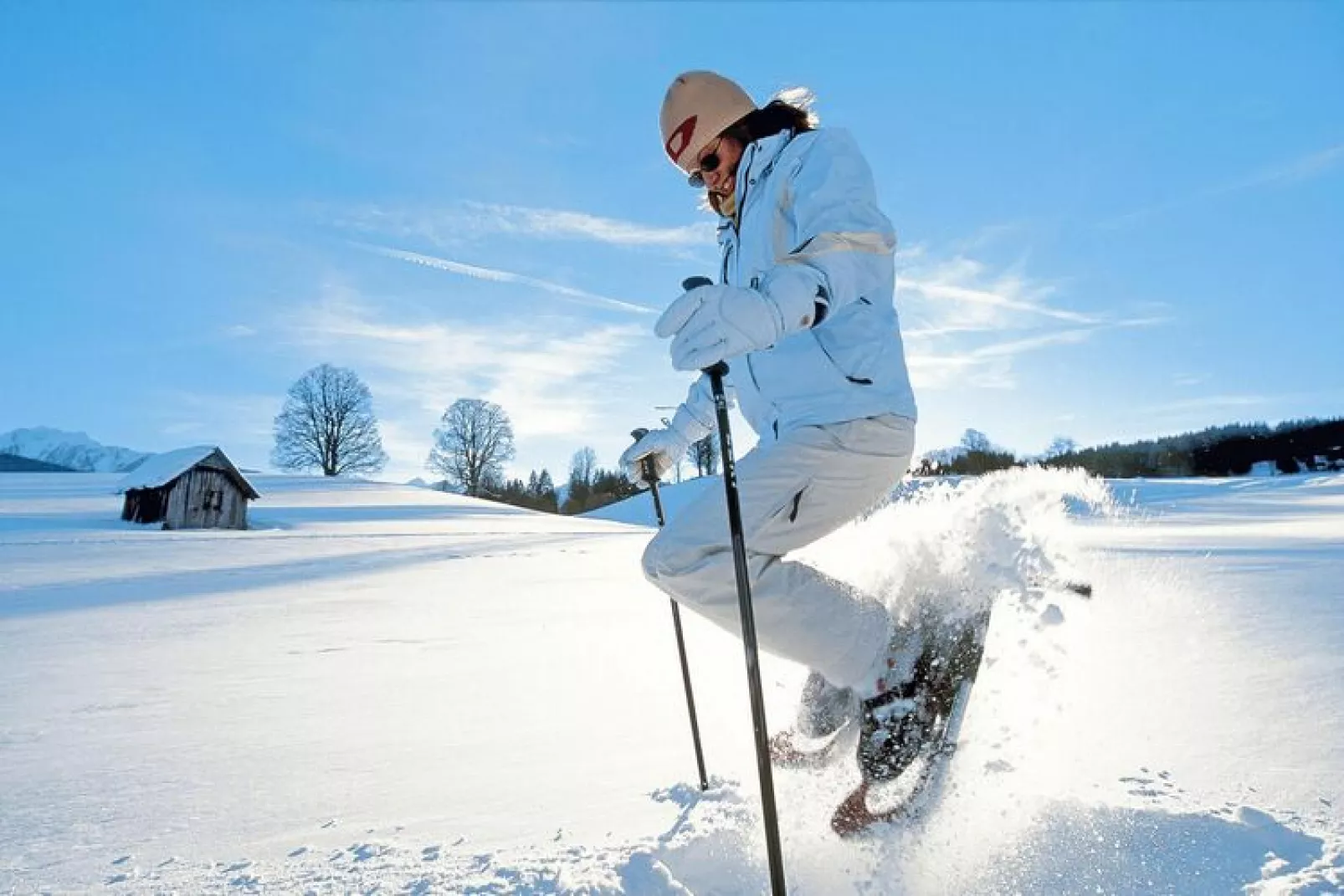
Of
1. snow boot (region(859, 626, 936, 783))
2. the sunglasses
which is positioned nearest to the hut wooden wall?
the sunglasses

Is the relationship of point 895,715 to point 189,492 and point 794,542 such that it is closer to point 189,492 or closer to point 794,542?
point 794,542

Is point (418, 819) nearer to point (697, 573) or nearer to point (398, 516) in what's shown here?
point (697, 573)

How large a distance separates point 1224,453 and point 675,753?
148 ft

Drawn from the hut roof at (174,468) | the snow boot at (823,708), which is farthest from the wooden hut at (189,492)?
the snow boot at (823,708)

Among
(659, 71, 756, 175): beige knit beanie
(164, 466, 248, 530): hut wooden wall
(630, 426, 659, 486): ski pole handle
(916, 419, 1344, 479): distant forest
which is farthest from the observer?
(916, 419, 1344, 479): distant forest

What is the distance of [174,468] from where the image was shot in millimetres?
25000

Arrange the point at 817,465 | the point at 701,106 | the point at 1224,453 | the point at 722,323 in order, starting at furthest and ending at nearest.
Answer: the point at 1224,453, the point at 701,106, the point at 817,465, the point at 722,323

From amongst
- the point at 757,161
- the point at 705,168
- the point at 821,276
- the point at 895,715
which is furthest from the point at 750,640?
the point at 705,168

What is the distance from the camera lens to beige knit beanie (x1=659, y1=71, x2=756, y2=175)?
2.61 metres

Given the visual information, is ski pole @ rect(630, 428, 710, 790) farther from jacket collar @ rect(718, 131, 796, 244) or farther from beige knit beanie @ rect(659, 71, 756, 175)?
beige knit beanie @ rect(659, 71, 756, 175)

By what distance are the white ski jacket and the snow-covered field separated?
730mm

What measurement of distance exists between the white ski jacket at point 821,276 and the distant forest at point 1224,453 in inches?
1217

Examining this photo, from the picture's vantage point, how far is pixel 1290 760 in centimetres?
256

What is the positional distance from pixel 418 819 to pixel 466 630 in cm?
400
